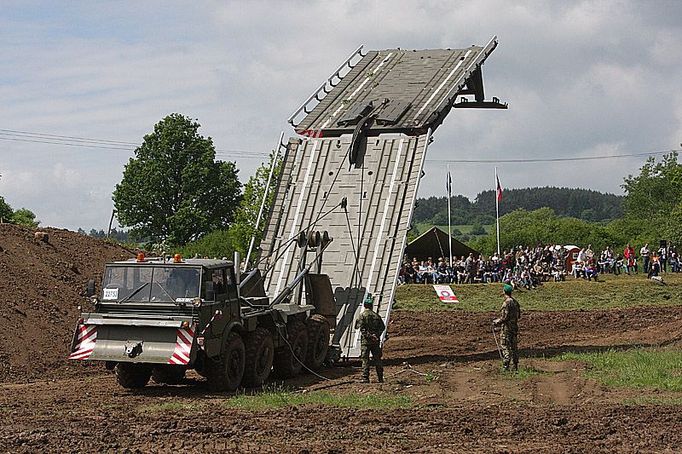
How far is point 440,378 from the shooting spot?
18.9 meters

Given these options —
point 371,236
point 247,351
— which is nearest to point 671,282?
point 371,236

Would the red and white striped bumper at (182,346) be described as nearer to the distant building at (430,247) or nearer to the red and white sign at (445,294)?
the red and white sign at (445,294)

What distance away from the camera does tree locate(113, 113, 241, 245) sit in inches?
2729

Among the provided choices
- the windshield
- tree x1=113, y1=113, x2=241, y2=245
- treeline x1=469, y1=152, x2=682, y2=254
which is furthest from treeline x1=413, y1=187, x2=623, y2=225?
the windshield

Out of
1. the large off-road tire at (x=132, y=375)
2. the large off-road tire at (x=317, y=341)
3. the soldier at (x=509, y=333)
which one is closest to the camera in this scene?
the large off-road tire at (x=132, y=375)

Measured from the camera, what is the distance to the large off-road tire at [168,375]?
1842 cm

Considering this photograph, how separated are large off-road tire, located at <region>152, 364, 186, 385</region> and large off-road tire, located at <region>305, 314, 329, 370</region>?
2.69 meters

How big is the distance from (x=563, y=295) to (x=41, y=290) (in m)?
22.1

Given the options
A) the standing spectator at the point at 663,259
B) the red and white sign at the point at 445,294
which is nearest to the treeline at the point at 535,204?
the standing spectator at the point at 663,259

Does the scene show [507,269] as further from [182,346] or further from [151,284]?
[182,346]

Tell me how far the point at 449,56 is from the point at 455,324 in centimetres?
872

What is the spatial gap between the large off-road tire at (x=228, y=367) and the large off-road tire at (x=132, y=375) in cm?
129

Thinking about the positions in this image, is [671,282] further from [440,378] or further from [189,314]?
[189,314]

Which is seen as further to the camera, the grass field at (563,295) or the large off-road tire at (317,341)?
the grass field at (563,295)
